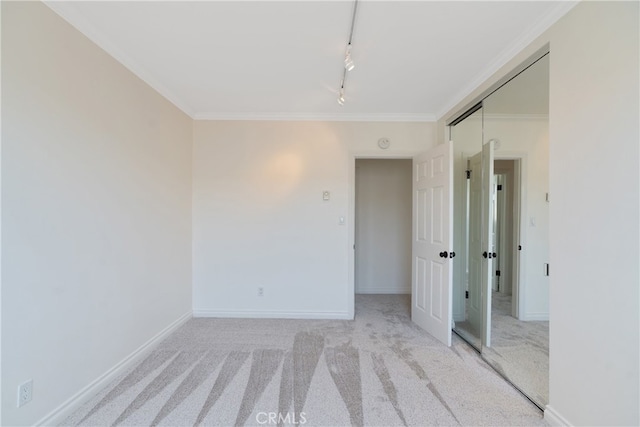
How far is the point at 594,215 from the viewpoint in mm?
1388

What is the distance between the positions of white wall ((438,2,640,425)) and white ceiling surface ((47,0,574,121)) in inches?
14.6

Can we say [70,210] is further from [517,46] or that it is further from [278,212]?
[517,46]

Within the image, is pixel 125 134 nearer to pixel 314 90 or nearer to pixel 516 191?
pixel 314 90

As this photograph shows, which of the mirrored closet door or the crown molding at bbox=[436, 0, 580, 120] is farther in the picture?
the mirrored closet door

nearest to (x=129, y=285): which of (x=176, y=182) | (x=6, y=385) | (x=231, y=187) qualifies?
(x=6, y=385)

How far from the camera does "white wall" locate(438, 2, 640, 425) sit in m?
1.25

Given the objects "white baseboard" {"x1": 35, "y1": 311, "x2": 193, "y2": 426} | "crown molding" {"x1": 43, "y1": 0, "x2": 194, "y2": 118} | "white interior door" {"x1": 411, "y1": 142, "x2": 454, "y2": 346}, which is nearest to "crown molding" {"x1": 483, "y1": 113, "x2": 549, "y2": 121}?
"white interior door" {"x1": 411, "y1": 142, "x2": 454, "y2": 346}

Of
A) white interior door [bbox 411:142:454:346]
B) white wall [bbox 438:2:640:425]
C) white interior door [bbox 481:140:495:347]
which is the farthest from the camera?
white interior door [bbox 411:142:454:346]

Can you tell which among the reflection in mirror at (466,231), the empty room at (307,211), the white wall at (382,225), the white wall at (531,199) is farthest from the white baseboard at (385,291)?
the white wall at (531,199)

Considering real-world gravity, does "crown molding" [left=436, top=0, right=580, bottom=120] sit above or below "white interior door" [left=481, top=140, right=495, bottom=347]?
above

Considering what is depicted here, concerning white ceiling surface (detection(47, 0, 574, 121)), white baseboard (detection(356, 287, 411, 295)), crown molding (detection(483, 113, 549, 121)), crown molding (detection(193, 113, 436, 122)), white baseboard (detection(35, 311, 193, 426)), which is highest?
white ceiling surface (detection(47, 0, 574, 121))

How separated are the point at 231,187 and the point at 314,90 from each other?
1515 millimetres

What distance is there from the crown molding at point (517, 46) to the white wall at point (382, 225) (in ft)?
6.03

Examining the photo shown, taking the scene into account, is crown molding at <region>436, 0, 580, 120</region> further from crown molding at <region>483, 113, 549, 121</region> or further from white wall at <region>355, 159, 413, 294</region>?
white wall at <region>355, 159, 413, 294</region>
